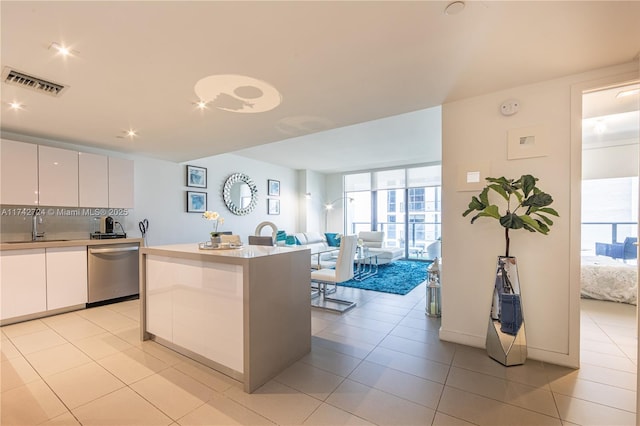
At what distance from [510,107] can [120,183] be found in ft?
16.6

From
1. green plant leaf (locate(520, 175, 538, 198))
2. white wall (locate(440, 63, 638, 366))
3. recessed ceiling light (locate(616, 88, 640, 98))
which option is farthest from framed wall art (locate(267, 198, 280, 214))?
recessed ceiling light (locate(616, 88, 640, 98))

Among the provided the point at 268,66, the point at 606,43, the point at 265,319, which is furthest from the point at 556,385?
the point at 268,66

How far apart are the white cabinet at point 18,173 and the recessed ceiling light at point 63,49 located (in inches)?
94.9

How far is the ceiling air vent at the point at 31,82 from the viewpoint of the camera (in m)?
2.01

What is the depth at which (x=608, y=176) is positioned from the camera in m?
5.23

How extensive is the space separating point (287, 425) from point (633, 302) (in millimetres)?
4929

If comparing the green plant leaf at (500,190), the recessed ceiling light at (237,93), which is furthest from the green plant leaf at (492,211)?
the recessed ceiling light at (237,93)

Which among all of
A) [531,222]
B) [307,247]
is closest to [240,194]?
[307,247]

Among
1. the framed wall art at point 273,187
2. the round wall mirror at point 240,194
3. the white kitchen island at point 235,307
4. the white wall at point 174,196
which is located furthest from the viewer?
the framed wall art at point 273,187

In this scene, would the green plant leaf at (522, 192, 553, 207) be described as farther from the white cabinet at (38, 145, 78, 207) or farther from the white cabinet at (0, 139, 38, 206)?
the white cabinet at (0, 139, 38, 206)

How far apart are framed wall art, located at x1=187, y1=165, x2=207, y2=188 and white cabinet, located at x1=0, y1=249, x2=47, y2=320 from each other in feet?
8.06

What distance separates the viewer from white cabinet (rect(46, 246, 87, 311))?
3379 mm

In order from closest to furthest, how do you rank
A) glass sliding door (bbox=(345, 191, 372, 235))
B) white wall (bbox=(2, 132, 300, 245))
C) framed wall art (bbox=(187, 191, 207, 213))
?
white wall (bbox=(2, 132, 300, 245)) < framed wall art (bbox=(187, 191, 207, 213)) < glass sliding door (bbox=(345, 191, 372, 235))

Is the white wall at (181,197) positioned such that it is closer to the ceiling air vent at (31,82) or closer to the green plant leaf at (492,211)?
the ceiling air vent at (31,82)
